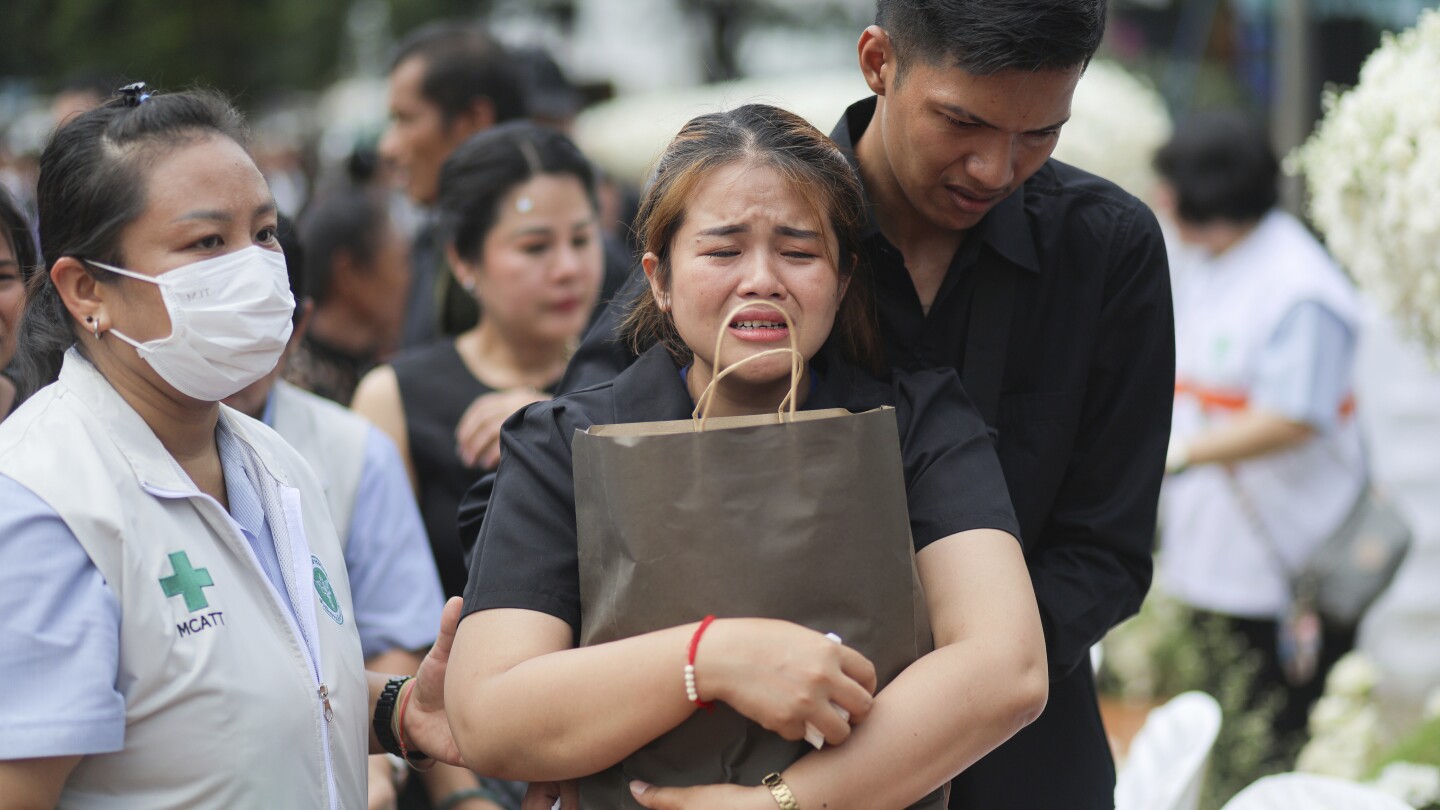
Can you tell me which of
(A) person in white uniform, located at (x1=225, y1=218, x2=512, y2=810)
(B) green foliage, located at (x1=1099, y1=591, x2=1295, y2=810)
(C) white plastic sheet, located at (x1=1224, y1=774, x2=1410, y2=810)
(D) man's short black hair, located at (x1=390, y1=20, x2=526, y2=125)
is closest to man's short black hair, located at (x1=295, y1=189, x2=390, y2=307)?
(D) man's short black hair, located at (x1=390, y1=20, x2=526, y2=125)

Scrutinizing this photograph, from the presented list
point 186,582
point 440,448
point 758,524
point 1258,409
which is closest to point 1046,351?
point 758,524

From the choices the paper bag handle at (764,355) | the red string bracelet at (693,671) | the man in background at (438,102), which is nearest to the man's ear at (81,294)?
the paper bag handle at (764,355)

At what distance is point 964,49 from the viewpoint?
2.19 m

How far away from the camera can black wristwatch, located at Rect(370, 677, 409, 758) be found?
2.47 metres

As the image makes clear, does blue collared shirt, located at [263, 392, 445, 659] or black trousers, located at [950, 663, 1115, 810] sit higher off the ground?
blue collared shirt, located at [263, 392, 445, 659]

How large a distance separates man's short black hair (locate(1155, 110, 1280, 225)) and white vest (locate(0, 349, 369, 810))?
4.15 metres

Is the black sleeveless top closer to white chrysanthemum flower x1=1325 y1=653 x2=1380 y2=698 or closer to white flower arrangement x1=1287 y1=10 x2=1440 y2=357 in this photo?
white flower arrangement x1=1287 y1=10 x2=1440 y2=357

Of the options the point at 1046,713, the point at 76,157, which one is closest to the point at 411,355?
the point at 76,157

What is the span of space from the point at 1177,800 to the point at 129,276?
7.10 ft

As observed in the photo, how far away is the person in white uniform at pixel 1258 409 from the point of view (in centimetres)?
501

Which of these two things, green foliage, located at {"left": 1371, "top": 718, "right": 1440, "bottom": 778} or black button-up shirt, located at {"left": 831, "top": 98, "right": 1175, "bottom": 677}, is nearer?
black button-up shirt, located at {"left": 831, "top": 98, "right": 1175, "bottom": 677}

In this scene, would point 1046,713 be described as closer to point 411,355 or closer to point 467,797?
point 467,797

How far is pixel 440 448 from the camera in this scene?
3646mm

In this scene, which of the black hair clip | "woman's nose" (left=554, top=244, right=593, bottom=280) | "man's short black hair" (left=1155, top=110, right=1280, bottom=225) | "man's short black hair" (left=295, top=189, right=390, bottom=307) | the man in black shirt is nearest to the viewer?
the black hair clip
